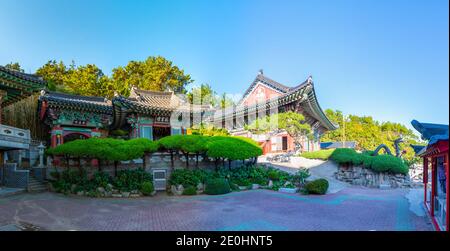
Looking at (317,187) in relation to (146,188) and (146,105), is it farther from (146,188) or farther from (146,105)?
(146,105)

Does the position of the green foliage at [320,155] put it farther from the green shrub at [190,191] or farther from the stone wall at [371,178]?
the green shrub at [190,191]

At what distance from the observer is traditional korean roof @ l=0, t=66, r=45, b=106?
1268cm

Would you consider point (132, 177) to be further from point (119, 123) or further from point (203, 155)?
point (119, 123)

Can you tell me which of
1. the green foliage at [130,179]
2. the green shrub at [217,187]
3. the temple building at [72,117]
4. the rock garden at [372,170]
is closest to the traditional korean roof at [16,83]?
the temple building at [72,117]

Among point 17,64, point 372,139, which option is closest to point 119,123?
point 17,64

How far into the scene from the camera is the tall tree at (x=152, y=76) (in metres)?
30.5

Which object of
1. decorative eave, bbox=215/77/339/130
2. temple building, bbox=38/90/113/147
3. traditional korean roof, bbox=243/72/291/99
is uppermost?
traditional korean roof, bbox=243/72/291/99

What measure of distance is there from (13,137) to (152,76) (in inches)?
708

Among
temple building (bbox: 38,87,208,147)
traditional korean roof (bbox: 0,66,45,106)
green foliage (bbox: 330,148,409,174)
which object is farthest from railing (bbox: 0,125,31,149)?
green foliage (bbox: 330,148,409,174)

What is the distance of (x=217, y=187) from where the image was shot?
13102mm

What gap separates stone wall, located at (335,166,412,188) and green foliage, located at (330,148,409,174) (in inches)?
14.1

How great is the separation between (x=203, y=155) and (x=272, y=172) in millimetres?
4133

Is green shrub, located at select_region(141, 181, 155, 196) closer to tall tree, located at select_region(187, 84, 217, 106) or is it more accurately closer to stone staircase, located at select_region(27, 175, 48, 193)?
stone staircase, located at select_region(27, 175, 48, 193)

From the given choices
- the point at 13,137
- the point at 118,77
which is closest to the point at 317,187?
the point at 13,137
